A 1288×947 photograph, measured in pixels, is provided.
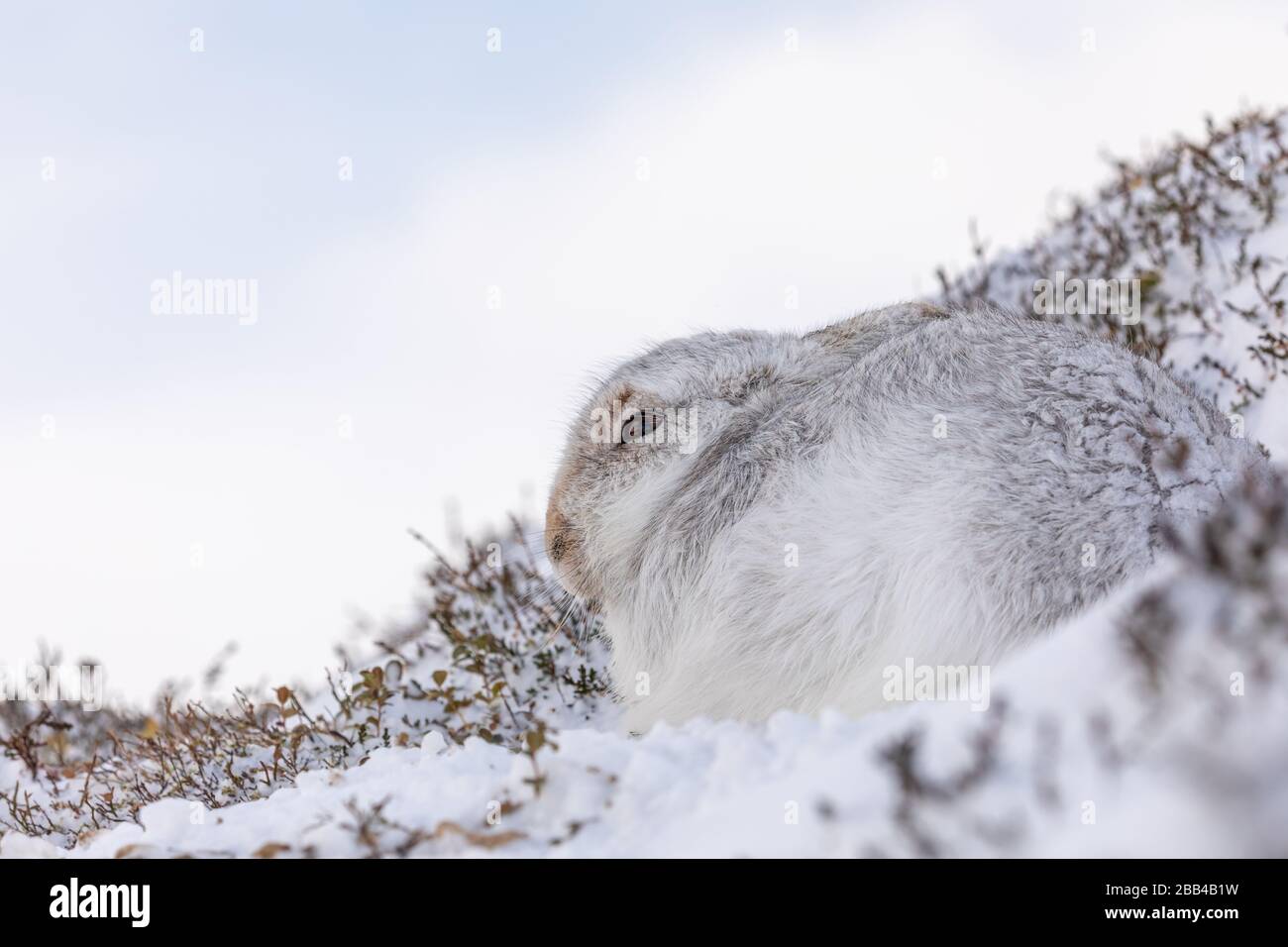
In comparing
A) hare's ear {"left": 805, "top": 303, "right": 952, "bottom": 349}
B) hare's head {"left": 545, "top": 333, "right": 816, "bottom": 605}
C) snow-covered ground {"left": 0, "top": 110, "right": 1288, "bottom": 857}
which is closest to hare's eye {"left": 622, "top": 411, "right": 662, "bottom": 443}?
hare's head {"left": 545, "top": 333, "right": 816, "bottom": 605}

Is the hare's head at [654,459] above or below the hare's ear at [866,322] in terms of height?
below

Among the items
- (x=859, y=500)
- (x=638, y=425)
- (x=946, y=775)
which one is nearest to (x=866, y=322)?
(x=638, y=425)

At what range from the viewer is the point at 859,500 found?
3.99 meters

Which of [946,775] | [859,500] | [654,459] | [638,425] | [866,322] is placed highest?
[866,322]

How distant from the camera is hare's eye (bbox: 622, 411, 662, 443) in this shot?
193 inches

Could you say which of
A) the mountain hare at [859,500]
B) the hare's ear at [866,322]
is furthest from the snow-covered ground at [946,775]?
the hare's ear at [866,322]

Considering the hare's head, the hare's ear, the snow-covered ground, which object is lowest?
the snow-covered ground

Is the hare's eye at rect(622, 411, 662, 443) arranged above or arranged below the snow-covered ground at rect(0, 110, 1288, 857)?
above

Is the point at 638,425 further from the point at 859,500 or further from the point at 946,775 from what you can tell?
the point at 946,775

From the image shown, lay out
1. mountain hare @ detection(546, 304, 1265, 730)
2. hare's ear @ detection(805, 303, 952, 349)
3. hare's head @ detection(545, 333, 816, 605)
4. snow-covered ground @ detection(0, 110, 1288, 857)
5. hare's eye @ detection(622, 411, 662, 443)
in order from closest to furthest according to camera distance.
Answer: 1. snow-covered ground @ detection(0, 110, 1288, 857)
2. mountain hare @ detection(546, 304, 1265, 730)
3. hare's head @ detection(545, 333, 816, 605)
4. hare's eye @ detection(622, 411, 662, 443)
5. hare's ear @ detection(805, 303, 952, 349)

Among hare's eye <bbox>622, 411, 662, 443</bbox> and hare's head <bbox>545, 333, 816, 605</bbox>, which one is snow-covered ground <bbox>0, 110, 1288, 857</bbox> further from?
hare's eye <bbox>622, 411, 662, 443</bbox>

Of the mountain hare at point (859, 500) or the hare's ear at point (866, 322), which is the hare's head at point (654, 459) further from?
the hare's ear at point (866, 322)

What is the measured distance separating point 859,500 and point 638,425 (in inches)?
51.3

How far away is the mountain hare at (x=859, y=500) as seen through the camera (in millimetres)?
3643
